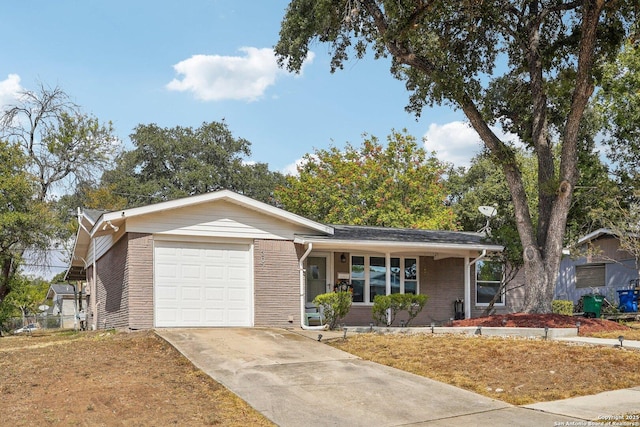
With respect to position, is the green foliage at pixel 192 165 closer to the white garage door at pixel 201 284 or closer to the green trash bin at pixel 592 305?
the green trash bin at pixel 592 305

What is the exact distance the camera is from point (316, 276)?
1836cm

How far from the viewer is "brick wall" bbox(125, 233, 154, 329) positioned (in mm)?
14508

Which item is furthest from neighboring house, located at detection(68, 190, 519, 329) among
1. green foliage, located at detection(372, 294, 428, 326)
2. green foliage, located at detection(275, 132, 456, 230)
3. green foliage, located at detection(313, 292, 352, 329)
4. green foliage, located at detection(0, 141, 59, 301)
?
green foliage, located at detection(275, 132, 456, 230)

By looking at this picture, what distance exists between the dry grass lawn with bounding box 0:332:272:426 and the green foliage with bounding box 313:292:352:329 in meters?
4.91

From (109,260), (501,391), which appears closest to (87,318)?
(109,260)

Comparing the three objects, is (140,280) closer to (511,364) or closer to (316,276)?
(316,276)

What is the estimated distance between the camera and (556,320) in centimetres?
1488

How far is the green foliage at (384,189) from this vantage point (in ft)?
108

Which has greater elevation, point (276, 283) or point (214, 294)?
point (276, 283)

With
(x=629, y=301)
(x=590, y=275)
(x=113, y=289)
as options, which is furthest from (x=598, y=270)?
(x=113, y=289)

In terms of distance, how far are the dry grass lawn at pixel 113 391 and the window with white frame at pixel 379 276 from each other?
8.07m

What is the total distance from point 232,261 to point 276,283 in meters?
1.29

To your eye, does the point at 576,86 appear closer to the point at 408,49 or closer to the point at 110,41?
the point at 408,49

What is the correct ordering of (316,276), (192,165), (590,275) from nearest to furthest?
(316,276) < (590,275) < (192,165)
